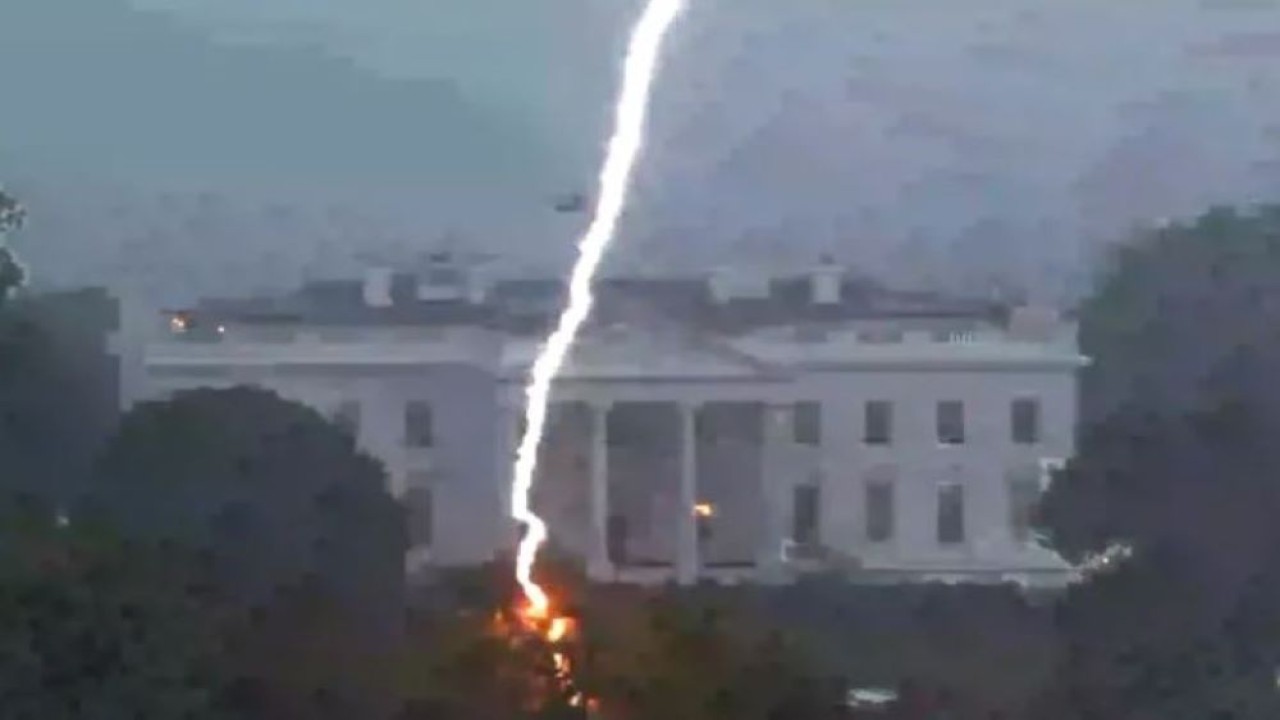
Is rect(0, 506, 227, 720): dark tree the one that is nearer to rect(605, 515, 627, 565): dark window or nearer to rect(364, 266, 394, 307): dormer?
rect(605, 515, 627, 565): dark window

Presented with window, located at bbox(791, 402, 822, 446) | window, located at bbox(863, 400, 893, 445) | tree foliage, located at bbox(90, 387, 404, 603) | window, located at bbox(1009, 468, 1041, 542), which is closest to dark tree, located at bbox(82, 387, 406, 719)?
tree foliage, located at bbox(90, 387, 404, 603)

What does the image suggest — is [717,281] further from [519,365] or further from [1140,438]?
[1140,438]

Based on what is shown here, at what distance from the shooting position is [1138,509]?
5.03m

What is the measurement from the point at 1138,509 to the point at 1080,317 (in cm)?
52

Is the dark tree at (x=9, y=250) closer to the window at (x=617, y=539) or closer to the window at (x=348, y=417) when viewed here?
the window at (x=348, y=417)

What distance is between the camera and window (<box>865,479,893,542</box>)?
5.33 meters

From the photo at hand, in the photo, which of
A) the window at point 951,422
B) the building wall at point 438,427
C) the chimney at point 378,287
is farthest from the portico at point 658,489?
the chimney at point 378,287

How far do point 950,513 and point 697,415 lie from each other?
2.21 feet

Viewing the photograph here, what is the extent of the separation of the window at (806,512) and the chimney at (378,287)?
957 mm

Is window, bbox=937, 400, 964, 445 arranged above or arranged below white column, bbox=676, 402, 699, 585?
above

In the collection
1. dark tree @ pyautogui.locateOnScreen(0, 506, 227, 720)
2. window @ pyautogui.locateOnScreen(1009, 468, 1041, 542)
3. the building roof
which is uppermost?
the building roof

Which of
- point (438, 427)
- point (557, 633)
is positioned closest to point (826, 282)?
point (438, 427)

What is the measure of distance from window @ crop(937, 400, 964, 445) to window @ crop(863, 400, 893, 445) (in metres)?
0.10

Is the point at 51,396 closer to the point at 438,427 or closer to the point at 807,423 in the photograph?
the point at 438,427
